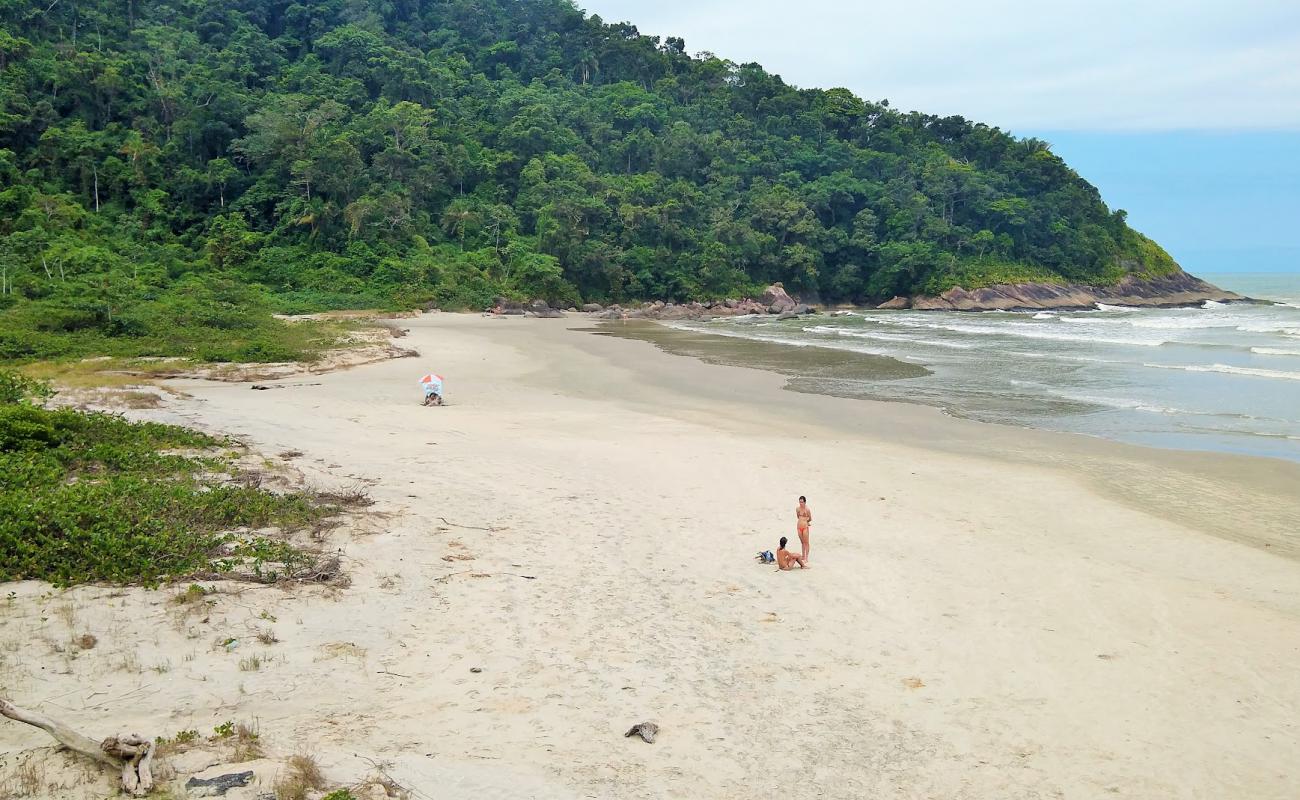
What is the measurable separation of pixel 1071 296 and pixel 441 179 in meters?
57.8

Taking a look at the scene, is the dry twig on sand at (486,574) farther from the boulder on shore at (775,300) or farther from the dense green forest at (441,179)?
the boulder on shore at (775,300)

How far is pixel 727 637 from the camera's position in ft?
21.2

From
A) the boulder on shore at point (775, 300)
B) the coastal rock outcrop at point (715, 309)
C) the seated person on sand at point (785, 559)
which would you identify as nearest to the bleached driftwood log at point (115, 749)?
the seated person on sand at point (785, 559)

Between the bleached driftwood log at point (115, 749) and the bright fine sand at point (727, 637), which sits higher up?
the bleached driftwood log at point (115, 749)

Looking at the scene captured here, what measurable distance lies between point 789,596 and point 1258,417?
54.8 ft

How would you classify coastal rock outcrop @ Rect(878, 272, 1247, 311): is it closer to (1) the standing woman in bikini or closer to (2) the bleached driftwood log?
(1) the standing woman in bikini

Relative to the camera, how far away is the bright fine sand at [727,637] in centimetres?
470


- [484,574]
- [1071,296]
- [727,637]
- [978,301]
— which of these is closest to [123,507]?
[484,574]

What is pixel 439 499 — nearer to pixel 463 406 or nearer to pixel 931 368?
pixel 463 406

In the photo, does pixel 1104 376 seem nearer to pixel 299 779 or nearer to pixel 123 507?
pixel 123 507

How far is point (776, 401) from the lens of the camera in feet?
65.8

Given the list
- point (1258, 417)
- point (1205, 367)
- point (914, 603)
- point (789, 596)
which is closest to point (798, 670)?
point (789, 596)

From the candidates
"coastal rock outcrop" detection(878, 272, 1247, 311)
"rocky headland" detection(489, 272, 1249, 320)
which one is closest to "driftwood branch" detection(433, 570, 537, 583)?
"rocky headland" detection(489, 272, 1249, 320)

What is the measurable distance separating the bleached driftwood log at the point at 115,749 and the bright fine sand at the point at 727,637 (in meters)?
0.19
